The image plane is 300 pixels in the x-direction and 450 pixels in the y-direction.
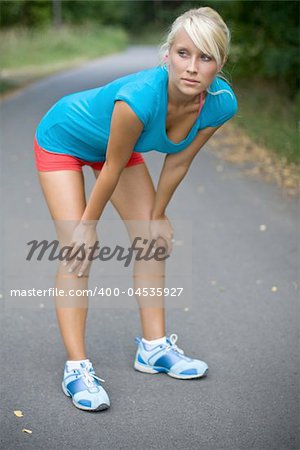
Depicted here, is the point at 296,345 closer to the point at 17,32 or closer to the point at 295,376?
the point at 295,376

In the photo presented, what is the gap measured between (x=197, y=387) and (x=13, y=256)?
8.98 feet

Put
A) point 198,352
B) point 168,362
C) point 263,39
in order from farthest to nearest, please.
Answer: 1. point 263,39
2. point 198,352
3. point 168,362

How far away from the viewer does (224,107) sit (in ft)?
11.6

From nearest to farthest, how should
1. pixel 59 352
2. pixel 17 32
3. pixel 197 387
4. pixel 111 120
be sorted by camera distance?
pixel 111 120 < pixel 197 387 < pixel 59 352 < pixel 17 32

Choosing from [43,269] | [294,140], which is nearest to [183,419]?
[43,269]

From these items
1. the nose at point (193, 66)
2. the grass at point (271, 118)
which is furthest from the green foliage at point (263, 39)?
the nose at point (193, 66)

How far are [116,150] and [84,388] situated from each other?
44.2 inches

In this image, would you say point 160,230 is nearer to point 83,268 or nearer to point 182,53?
point 83,268

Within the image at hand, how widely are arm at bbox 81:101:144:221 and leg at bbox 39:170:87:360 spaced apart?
121 millimetres

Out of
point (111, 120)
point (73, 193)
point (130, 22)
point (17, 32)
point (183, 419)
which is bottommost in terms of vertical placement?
point (183, 419)

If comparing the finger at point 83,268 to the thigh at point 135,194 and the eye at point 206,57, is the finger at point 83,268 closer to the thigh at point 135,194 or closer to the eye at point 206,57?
the thigh at point 135,194

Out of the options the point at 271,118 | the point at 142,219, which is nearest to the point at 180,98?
the point at 142,219

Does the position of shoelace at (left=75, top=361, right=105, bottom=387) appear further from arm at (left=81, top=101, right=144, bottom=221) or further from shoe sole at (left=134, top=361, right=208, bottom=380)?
arm at (left=81, top=101, right=144, bottom=221)

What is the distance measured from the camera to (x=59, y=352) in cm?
438
